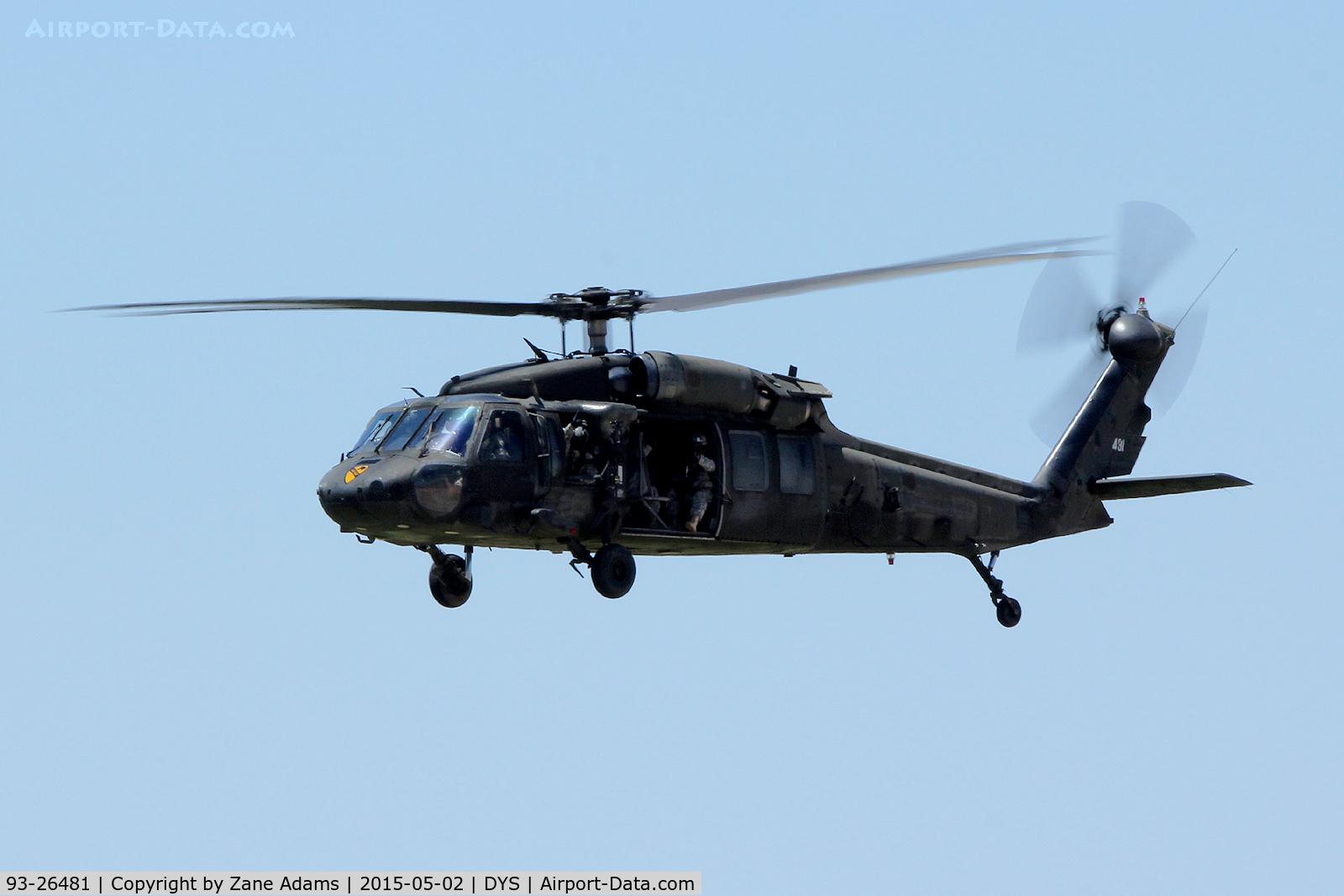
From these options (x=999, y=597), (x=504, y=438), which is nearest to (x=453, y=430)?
(x=504, y=438)

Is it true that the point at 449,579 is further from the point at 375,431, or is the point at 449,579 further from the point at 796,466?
the point at 796,466

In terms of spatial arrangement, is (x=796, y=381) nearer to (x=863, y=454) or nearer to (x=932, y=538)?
(x=863, y=454)

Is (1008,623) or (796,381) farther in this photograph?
(1008,623)

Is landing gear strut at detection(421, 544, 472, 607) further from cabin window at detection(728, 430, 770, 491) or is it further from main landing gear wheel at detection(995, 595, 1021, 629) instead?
main landing gear wheel at detection(995, 595, 1021, 629)

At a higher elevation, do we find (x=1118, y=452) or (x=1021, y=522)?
(x=1118, y=452)

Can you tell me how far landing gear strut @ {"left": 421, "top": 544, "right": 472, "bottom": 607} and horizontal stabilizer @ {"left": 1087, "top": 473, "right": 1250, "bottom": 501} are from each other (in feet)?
33.8

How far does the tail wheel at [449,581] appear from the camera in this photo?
2205 cm

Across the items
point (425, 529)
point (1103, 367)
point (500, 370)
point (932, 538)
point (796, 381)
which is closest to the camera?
point (425, 529)

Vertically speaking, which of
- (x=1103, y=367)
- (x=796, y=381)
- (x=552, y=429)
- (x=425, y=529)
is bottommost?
(x=425, y=529)

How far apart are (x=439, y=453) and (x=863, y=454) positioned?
6.66 meters

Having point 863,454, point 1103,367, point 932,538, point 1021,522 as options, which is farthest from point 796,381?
point 1103,367

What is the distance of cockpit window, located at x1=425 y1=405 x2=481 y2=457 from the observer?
66.1 ft

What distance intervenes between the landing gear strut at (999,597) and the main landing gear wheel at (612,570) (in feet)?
22.7

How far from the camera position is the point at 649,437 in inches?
869
